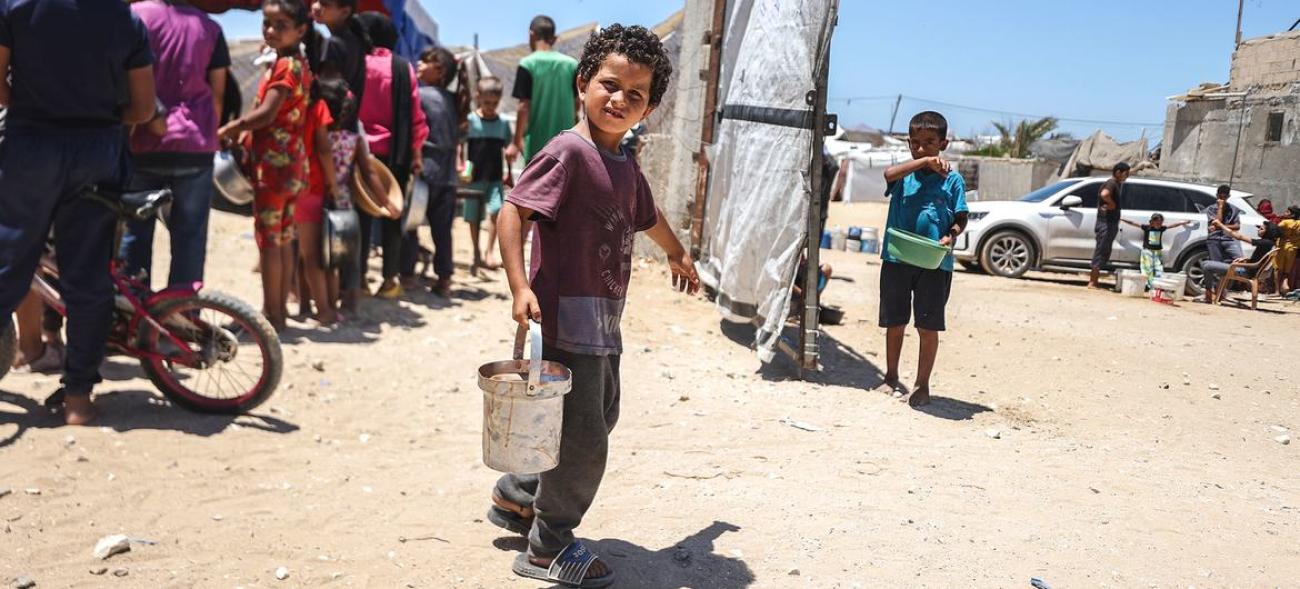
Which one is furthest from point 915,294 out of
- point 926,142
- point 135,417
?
point 135,417

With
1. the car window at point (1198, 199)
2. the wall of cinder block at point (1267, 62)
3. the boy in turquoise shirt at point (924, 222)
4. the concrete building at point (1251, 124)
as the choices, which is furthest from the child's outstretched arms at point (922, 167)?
the wall of cinder block at point (1267, 62)

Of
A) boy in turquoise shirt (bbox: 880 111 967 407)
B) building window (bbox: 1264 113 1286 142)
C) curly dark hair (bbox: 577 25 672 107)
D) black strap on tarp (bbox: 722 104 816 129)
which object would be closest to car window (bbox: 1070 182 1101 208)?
building window (bbox: 1264 113 1286 142)

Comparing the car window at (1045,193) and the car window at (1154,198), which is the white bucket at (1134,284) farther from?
the car window at (1045,193)

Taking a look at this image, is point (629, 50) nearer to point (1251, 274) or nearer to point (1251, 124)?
point (1251, 274)

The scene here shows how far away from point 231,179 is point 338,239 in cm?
71

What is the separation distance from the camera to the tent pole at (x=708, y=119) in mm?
7809

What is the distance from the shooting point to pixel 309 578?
2.99 m

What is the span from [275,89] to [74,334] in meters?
1.76

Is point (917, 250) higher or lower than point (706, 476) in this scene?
higher

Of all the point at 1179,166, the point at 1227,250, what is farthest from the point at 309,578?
the point at 1179,166

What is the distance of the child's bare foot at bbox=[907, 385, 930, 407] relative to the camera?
545 cm

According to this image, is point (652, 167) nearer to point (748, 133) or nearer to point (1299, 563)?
point (748, 133)

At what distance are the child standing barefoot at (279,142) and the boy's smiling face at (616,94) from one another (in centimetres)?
314

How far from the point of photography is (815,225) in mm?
5633
